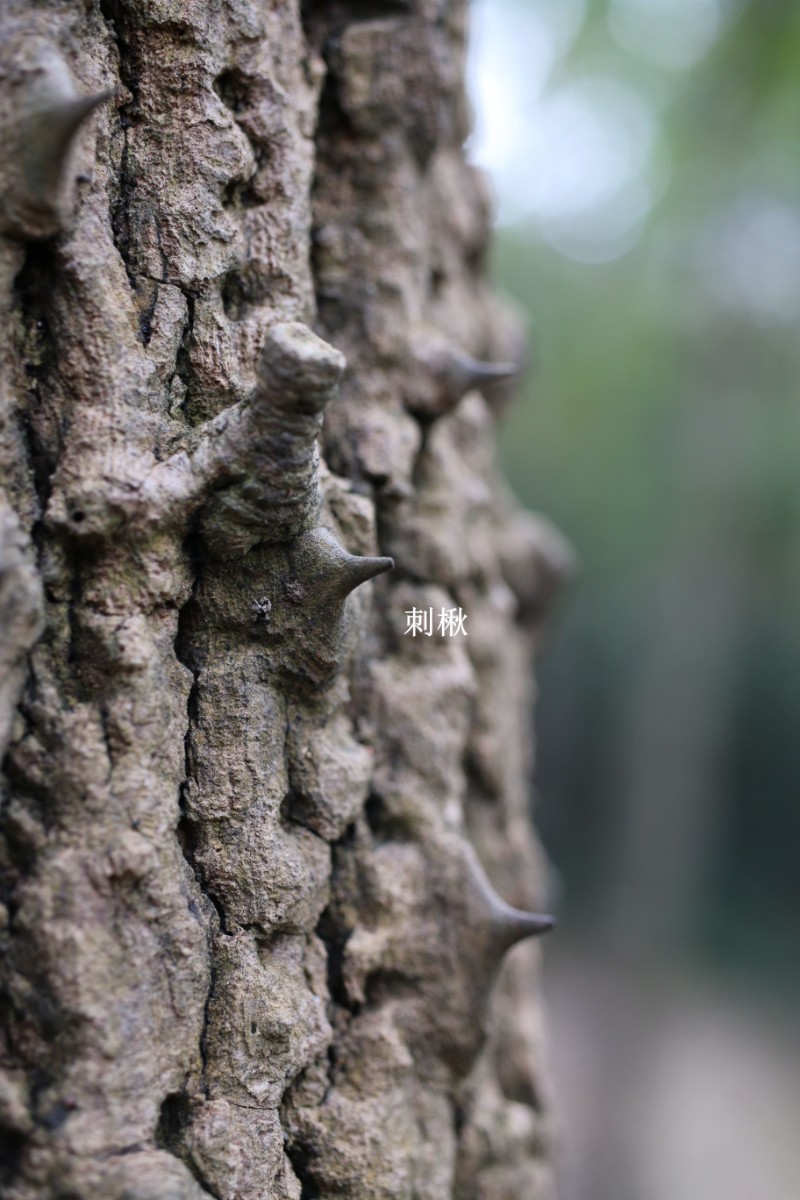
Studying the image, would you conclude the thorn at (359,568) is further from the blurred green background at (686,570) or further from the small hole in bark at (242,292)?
the blurred green background at (686,570)

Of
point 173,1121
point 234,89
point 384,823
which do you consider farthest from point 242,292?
point 173,1121

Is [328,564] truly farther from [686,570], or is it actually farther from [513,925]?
[686,570]

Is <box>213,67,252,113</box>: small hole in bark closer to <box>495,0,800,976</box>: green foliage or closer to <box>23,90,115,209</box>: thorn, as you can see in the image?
<box>23,90,115,209</box>: thorn

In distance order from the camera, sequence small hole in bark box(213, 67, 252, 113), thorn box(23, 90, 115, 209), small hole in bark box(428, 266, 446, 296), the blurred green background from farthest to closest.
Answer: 1. the blurred green background
2. small hole in bark box(428, 266, 446, 296)
3. small hole in bark box(213, 67, 252, 113)
4. thorn box(23, 90, 115, 209)

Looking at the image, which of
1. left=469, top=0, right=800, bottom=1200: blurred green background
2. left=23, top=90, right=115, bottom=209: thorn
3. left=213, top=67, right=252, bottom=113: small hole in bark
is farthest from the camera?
A: left=469, top=0, right=800, bottom=1200: blurred green background

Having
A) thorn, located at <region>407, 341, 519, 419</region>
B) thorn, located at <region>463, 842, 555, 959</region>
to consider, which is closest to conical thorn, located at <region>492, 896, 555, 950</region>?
thorn, located at <region>463, 842, 555, 959</region>
